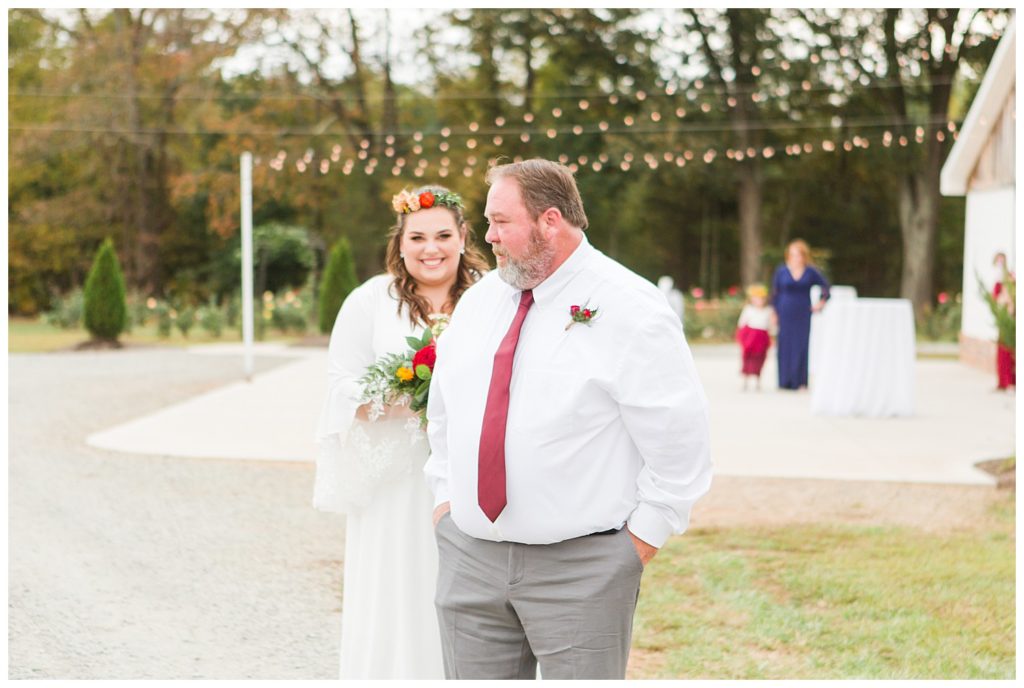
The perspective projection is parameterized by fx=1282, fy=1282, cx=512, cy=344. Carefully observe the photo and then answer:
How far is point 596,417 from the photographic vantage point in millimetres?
3021

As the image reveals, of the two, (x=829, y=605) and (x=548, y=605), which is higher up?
(x=548, y=605)

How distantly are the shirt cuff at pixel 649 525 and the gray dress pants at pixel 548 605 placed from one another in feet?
0.13

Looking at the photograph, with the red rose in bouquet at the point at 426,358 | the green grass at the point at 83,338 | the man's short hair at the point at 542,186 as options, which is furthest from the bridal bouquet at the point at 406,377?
the green grass at the point at 83,338

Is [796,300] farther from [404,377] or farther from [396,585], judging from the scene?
[404,377]

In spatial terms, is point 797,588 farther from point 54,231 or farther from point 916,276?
point 54,231

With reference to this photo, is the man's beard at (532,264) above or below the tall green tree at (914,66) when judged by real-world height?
below

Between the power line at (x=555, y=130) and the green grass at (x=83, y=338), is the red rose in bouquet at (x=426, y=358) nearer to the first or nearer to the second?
the green grass at (x=83, y=338)

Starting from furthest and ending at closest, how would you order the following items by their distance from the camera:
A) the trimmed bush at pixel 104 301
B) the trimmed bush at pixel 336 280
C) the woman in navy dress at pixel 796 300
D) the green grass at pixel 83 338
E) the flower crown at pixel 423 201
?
1. the green grass at pixel 83 338
2. the trimmed bush at pixel 336 280
3. the trimmed bush at pixel 104 301
4. the woman in navy dress at pixel 796 300
5. the flower crown at pixel 423 201

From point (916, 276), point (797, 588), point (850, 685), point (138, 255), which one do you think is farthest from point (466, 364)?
point (138, 255)

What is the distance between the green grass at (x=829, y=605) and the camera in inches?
202

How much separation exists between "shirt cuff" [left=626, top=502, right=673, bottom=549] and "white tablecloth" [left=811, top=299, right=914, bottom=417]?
10849 millimetres

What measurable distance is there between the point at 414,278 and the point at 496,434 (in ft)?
4.34

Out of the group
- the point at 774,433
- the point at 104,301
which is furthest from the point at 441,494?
the point at 104,301

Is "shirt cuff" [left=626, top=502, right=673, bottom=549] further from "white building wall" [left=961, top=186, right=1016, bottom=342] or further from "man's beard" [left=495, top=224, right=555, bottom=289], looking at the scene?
"white building wall" [left=961, top=186, right=1016, bottom=342]
